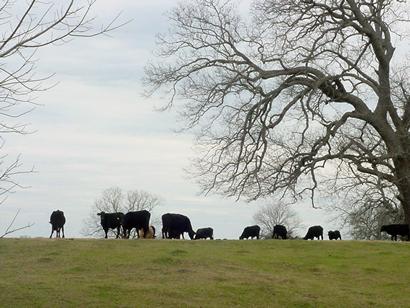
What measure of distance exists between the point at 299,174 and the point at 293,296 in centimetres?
1266

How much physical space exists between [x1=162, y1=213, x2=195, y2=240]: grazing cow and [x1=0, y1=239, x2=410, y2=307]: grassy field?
6.11m

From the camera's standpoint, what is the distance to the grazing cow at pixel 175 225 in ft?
104

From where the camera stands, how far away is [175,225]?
3198cm

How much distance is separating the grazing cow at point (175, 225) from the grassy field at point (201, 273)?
20.0ft

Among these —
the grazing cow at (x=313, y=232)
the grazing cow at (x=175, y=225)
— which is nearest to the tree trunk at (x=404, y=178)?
the grazing cow at (x=313, y=232)

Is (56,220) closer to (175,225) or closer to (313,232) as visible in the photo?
(175,225)

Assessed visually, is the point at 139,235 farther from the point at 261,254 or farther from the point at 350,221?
the point at 350,221

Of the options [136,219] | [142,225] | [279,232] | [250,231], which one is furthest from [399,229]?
[136,219]

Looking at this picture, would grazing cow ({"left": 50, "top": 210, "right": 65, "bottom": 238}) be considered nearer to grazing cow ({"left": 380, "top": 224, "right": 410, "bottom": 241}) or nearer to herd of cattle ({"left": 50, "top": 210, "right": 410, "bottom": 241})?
herd of cattle ({"left": 50, "top": 210, "right": 410, "bottom": 241})

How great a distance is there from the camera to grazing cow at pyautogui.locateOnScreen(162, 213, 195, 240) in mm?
31830

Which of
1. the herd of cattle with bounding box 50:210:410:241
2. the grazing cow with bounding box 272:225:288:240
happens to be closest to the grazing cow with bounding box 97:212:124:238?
the herd of cattle with bounding box 50:210:410:241

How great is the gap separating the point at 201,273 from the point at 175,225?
40.8 feet

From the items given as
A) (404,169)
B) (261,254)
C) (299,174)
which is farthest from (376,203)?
(261,254)

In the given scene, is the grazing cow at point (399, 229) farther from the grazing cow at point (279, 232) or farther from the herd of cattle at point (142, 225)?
the grazing cow at point (279, 232)
